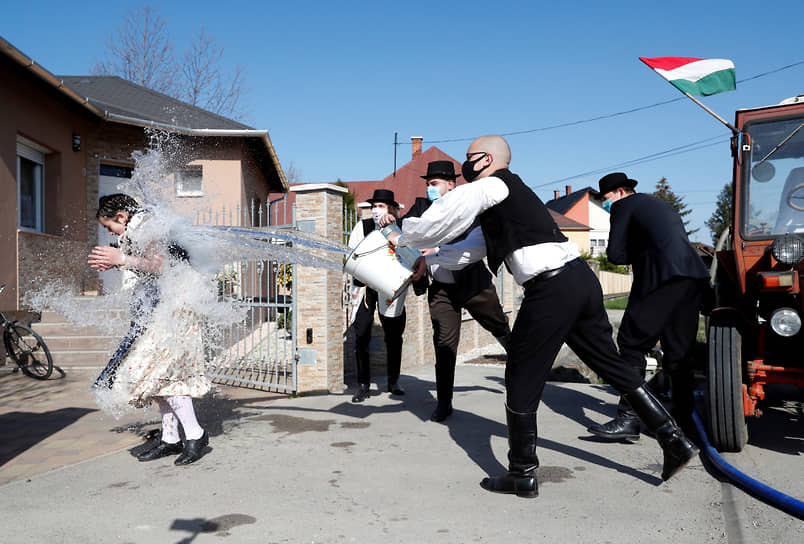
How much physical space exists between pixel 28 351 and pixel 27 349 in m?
0.04

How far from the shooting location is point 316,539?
2979 mm

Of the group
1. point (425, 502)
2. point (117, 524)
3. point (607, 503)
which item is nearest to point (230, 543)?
point (117, 524)

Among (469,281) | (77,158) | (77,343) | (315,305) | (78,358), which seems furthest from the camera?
(77,158)

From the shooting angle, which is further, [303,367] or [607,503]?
[303,367]

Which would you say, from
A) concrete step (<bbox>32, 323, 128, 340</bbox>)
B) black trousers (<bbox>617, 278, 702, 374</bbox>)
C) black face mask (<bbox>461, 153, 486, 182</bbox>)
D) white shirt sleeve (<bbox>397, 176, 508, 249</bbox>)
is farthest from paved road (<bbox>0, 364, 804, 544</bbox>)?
concrete step (<bbox>32, 323, 128, 340</bbox>)

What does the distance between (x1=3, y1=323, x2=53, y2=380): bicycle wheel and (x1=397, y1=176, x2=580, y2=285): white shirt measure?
6.77m

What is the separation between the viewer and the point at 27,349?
334 inches

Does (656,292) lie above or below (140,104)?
below

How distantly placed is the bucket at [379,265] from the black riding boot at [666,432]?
181cm

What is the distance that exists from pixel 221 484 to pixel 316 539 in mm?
1084

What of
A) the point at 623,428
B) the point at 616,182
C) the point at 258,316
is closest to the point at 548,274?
the point at 623,428

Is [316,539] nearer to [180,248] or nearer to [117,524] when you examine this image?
[117,524]

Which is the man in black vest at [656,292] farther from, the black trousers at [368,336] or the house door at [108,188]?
the house door at [108,188]

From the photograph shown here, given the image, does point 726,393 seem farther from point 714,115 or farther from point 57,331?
point 57,331
